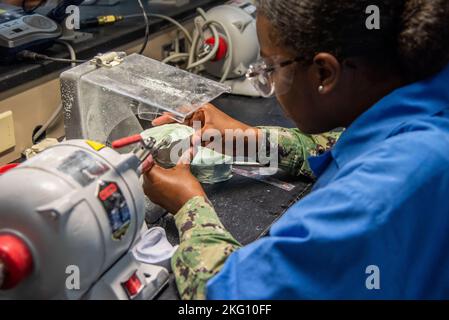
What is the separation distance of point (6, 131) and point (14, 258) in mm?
659

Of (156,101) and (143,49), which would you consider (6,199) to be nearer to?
(156,101)

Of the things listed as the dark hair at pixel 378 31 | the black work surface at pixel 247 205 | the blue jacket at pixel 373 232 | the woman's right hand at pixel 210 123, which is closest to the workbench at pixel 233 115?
the black work surface at pixel 247 205

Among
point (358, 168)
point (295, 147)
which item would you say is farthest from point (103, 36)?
point (358, 168)

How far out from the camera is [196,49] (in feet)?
5.71

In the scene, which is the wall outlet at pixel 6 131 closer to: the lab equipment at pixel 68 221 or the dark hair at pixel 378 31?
the lab equipment at pixel 68 221

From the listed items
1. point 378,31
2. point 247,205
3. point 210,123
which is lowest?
point 247,205

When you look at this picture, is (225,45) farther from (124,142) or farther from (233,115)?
(124,142)

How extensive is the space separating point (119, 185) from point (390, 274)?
39cm

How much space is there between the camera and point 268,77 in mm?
953

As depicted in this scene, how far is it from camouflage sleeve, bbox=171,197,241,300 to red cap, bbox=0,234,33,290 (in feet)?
0.82

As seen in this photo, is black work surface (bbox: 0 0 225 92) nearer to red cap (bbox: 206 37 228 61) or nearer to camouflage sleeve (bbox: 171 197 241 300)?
red cap (bbox: 206 37 228 61)

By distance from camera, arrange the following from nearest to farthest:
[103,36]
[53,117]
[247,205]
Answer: [247,205] → [53,117] → [103,36]

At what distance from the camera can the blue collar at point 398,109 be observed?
2.59ft
